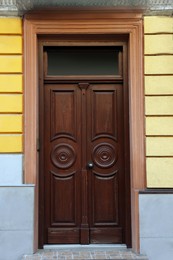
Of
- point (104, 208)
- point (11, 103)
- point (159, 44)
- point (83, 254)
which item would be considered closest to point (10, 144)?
point (11, 103)

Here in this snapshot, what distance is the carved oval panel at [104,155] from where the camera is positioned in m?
6.83

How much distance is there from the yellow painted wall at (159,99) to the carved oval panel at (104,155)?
2.26ft

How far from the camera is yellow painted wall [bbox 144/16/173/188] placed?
6.34 meters

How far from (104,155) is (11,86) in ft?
6.02

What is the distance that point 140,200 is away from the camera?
626cm

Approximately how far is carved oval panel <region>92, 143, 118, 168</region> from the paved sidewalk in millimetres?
1332

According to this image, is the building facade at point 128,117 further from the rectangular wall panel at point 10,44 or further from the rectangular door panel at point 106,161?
the rectangular door panel at point 106,161

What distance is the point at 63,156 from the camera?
6828 millimetres

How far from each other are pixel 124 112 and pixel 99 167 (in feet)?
3.19

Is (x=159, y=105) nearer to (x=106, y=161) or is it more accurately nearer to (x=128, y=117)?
(x=128, y=117)

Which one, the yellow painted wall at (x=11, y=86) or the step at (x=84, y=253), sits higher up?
the yellow painted wall at (x=11, y=86)

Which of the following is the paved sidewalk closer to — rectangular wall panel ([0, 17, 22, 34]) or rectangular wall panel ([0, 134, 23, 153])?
rectangular wall panel ([0, 134, 23, 153])

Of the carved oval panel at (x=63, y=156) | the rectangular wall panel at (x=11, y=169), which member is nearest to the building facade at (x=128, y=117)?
A: the rectangular wall panel at (x=11, y=169)

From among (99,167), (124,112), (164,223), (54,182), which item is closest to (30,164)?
(54,182)
